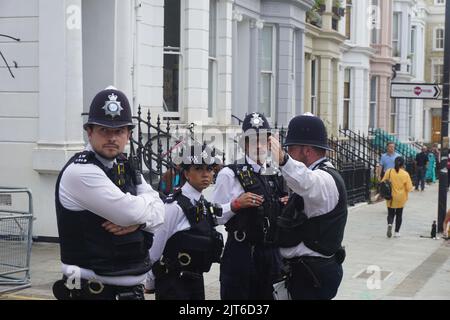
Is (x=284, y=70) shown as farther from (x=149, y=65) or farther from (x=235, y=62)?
(x=149, y=65)

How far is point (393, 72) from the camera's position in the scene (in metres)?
36.4

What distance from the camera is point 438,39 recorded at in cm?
5306

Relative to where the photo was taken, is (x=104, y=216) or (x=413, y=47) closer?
(x=104, y=216)

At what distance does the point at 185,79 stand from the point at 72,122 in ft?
15.0

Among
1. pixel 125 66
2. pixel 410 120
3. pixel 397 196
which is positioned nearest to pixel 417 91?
pixel 397 196

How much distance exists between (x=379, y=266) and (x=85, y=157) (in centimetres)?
804

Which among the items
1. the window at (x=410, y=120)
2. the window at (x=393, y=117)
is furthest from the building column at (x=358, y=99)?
the window at (x=410, y=120)

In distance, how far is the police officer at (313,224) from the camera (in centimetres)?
483

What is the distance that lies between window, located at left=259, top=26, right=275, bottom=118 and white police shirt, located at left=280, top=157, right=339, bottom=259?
1536 centimetres

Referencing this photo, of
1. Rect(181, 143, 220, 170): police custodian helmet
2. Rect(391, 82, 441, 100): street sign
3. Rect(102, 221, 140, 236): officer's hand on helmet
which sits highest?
Rect(391, 82, 441, 100): street sign

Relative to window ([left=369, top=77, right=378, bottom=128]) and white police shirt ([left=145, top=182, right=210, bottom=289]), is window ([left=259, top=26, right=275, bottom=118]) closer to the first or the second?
window ([left=369, top=77, right=378, bottom=128])

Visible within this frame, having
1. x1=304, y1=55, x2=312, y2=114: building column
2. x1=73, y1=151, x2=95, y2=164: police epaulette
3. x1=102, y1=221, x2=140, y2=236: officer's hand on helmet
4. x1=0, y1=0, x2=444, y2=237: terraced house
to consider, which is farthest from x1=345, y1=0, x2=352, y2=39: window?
x1=102, y1=221, x2=140, y2=236: officer's hand on helmet

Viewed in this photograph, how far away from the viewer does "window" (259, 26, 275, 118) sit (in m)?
20.2
